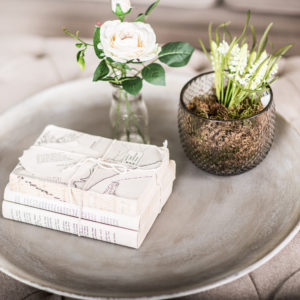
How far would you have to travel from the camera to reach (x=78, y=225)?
1.91ft

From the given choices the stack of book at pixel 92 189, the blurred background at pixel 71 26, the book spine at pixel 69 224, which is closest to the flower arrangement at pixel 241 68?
the stack of book at pixel 92 189

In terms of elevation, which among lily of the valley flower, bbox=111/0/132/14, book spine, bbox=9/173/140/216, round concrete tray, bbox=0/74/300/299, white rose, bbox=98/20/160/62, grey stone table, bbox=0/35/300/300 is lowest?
grey stone table, bbox=0/35/300/300

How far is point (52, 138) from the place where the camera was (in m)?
0.65

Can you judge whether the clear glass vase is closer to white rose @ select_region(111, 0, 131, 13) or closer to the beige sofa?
white rose @ select_region(111, 0, 131, 13)

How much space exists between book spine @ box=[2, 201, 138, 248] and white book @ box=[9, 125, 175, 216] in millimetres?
24

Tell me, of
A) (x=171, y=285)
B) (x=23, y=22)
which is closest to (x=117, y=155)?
(x=171, y=285)

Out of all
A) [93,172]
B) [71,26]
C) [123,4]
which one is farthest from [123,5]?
[71,26]

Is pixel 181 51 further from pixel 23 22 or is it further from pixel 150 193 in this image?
pixel 23 22

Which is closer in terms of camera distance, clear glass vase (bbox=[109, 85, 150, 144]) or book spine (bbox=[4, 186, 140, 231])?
book spine (bbox=[4, 186, 140, 231])

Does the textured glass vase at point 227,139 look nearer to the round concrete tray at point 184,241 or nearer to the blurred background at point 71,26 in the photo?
the round concrete tray at point 184,241

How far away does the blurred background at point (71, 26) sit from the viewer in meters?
1.00

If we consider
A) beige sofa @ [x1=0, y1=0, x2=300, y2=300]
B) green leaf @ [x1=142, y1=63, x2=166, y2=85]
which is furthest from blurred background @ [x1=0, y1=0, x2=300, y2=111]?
green leaf @ [x1=142, y1=63, x2=166, y2=85]

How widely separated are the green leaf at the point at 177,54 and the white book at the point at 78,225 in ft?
0.58

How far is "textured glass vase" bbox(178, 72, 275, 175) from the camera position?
0.61 meters
